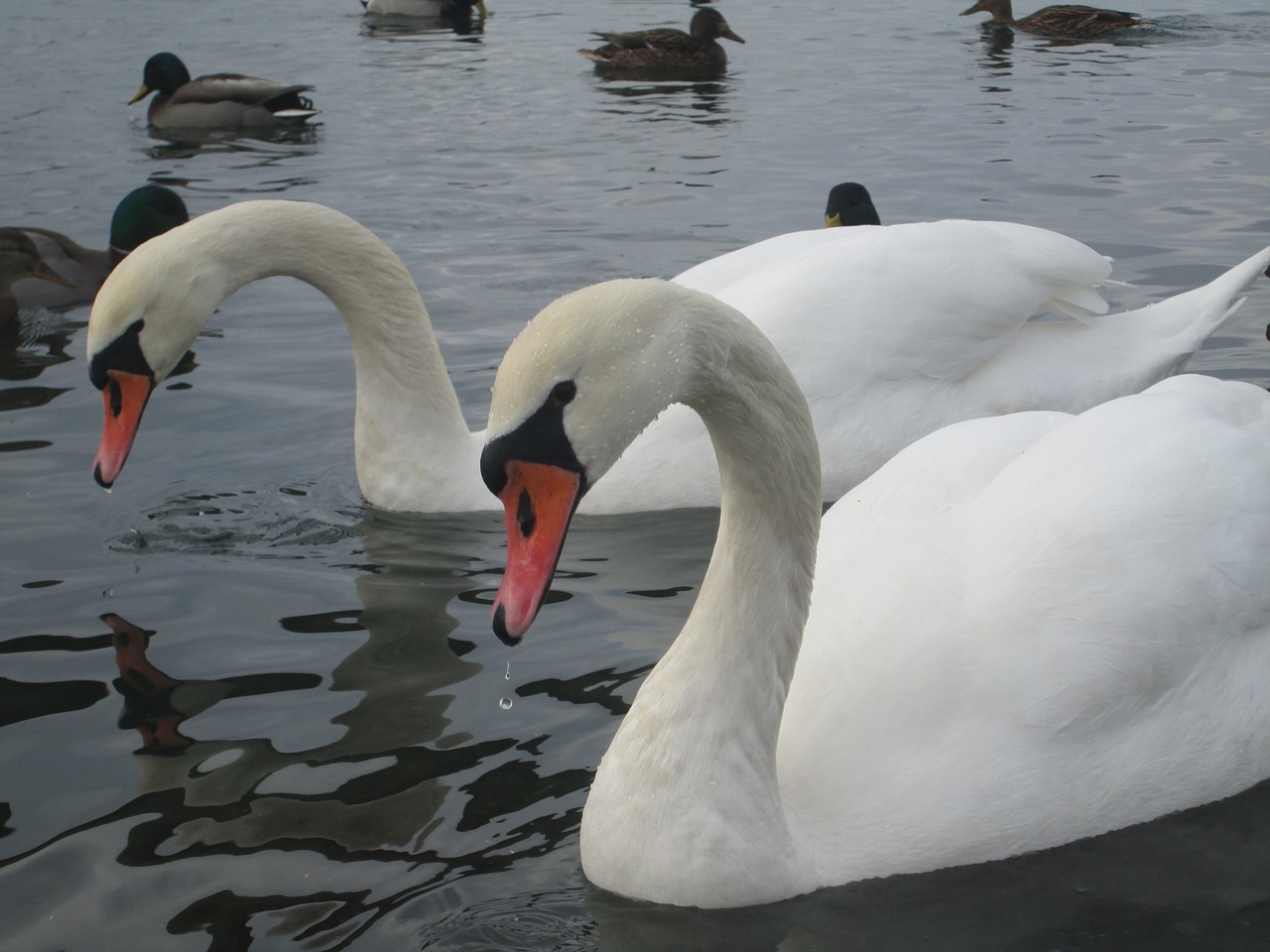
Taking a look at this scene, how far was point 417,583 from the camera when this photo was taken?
18.4 ft

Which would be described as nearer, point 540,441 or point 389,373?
point 540,441

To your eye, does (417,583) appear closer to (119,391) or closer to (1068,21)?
(119,391)

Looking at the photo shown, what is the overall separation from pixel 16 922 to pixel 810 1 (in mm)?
22419

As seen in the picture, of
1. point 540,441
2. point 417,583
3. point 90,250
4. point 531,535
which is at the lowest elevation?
point 417,583

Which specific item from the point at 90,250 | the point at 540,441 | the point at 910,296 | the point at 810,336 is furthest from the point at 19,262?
the point at 540,441

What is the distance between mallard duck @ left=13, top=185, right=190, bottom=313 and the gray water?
0.80 ft

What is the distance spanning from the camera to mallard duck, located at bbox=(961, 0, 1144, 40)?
19.4 m

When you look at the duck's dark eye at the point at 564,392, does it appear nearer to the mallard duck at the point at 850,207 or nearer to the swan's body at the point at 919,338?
the swan's body at the point at 919,338

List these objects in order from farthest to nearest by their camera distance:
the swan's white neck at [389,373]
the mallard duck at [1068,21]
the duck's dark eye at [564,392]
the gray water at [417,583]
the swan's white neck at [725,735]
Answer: the mallard duck at [1068,21] → the swan's white neck at [389,373] → the gray water at [417,583] → the swan's white neck at [725,735] → the duck's dark eye at [564,392]

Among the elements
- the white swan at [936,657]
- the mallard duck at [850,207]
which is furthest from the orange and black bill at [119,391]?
the mallard duck at [850,207]

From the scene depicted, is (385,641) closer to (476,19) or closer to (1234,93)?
(1234,93)

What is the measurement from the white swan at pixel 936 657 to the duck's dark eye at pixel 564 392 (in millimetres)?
167

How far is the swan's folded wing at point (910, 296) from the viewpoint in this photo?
19.4 ft

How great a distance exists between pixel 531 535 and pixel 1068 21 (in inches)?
722
